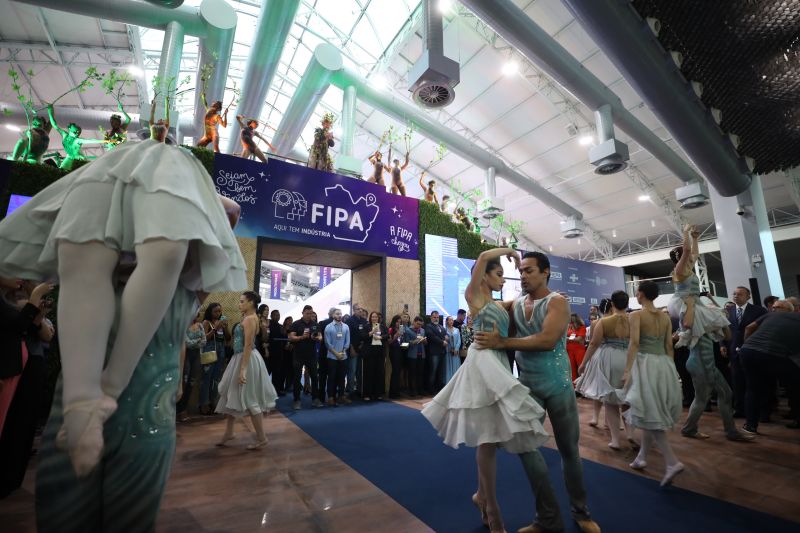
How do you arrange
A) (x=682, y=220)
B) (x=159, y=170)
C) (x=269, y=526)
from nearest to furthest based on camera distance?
(x=159, y=170) < (x=269, y=526) < (x=682, y=220)

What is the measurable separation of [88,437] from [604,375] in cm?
443

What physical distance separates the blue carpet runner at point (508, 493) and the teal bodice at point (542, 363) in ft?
2.68

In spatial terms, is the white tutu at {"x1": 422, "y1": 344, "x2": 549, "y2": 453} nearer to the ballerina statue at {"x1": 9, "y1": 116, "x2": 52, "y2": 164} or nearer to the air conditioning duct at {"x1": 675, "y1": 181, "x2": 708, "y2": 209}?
the ballerina statue at {"x1": 9, "y1": 116, "x2": 52, "y2": 164}

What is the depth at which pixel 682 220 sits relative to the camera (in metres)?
16.3

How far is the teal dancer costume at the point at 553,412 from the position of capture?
6.56ft

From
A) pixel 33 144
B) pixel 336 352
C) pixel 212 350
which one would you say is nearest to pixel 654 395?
pixel 336 352

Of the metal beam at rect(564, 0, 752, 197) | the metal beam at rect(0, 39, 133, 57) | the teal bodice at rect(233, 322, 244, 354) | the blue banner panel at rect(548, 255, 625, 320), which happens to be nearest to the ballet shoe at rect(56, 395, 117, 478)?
the teal bodice at rect(233, 322, 244, 354)

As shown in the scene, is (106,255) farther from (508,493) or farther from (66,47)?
(66,47)

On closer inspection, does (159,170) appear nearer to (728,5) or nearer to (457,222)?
(728,5)

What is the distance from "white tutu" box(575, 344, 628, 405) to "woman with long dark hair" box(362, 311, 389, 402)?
3487mm

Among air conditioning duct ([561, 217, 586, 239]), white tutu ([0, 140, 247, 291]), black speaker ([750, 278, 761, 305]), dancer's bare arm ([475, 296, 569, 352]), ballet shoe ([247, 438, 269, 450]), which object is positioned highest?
air conditioning duct ([561, 217, 586, 239])

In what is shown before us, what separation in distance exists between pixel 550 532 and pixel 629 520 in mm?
637

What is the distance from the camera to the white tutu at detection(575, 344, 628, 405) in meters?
3.82

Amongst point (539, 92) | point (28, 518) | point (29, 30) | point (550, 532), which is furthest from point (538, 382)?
point (29, 30)
